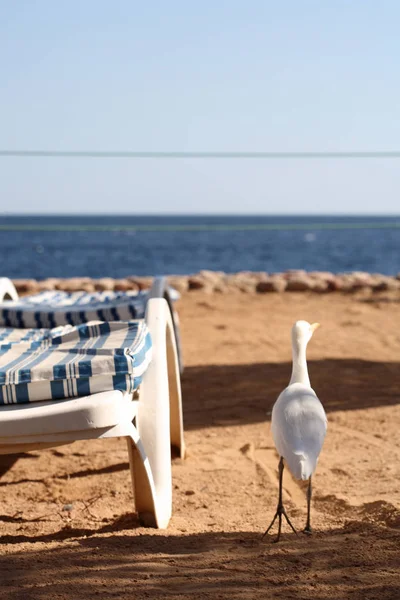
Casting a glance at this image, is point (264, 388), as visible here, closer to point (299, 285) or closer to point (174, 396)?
point (174, 396)

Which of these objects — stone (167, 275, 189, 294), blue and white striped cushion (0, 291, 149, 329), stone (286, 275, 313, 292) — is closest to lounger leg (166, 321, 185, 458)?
blue and white striped cushion (0, 291, 149, 329)

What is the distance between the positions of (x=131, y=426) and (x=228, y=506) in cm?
88

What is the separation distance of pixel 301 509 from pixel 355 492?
1.11ft

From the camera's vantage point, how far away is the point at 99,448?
4.47 metres

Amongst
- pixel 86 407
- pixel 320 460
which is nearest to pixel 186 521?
pixel 86 407

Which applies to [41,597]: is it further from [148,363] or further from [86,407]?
[148,363]

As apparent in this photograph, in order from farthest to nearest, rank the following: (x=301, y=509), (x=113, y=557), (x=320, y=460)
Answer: (x=320, y=460), (x=301, y=509), (x=113, y=557)

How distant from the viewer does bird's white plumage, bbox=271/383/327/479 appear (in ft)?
9.02

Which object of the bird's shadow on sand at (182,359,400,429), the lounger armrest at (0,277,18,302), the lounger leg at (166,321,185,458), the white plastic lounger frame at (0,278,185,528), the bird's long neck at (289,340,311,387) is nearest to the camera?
the white plastic lounger frame at (0,278,185,528)

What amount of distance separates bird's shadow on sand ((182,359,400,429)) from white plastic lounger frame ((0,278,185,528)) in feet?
5.25

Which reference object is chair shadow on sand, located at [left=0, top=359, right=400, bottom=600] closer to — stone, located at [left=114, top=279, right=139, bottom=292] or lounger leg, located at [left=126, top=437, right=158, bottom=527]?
lounger leg, located at [left=126, top=437, right=158, bottom=527]

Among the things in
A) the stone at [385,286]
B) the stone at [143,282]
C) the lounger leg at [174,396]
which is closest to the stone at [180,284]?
the stone at [143,282]

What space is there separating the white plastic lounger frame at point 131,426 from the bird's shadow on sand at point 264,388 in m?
1.60

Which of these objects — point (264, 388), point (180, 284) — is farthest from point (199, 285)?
point (264, 388)
